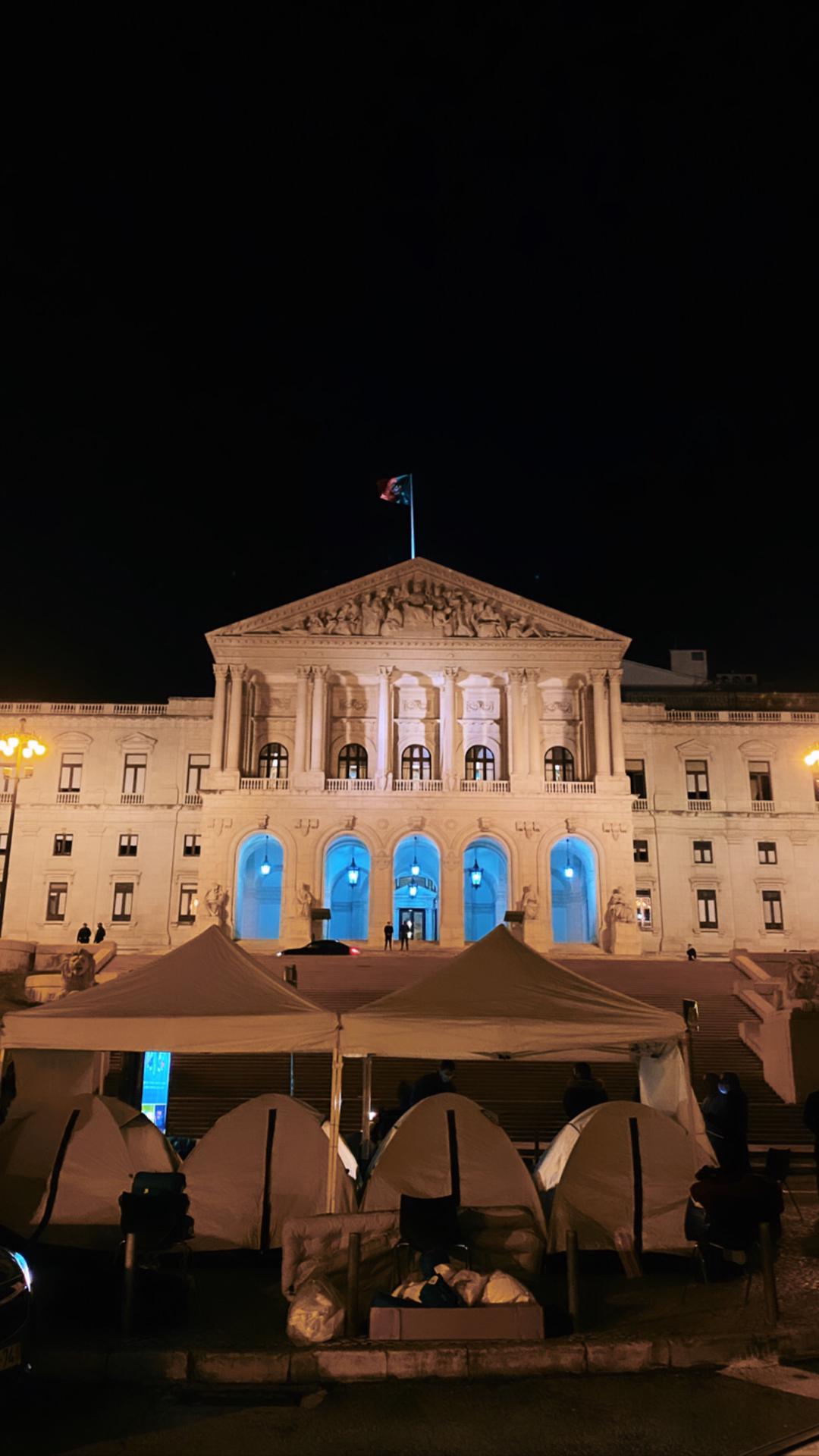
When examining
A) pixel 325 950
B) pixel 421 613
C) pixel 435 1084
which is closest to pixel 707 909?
pixel 421 613

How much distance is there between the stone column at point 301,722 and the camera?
44.8 meters

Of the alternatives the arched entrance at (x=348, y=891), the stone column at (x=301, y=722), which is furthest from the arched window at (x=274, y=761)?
the arched entrance at (x=348, y=891)

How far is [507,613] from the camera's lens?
153 feet

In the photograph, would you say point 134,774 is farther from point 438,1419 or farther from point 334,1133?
point 438,1419

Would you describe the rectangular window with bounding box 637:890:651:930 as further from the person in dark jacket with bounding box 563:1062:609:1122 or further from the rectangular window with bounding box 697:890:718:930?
the person in dark jacket with bounding box 563:1062:609:1122

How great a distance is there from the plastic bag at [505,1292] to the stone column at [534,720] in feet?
120

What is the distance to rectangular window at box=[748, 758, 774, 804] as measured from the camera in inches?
1923

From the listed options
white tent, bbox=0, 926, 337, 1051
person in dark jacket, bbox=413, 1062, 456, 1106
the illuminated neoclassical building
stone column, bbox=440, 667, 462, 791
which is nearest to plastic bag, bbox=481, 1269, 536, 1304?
white tent, bbox=0, 926, 337, 1051

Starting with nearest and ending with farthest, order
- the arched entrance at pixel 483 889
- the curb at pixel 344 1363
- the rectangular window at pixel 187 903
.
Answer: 1. the curb at pixel 344 1363
2. the arched entrance at pixel 483 889
3. the rectangular window at pixel 187 903

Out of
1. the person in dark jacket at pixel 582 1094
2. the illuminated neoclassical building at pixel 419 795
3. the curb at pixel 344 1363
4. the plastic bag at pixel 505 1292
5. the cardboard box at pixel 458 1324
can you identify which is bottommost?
the curb at pixel 344 1363

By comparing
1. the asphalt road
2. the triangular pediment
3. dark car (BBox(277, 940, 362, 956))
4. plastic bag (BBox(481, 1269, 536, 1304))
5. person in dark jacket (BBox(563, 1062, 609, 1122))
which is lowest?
the asphalt road

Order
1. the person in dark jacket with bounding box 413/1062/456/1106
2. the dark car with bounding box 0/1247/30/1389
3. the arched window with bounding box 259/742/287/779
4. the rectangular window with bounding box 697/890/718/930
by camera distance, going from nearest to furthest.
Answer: the dark car with bounding box 0/1247/30/1389
the person in dark jacket with bounding box 413/1062/456/1106
the rectangular window with bounding box 697/890/718/930
the arched window with bounding box 259/742/287/779

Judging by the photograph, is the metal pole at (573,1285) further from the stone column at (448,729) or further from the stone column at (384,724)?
the stone column at (384,724)

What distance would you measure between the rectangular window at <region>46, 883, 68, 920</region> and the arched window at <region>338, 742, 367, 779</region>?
12976 millimetres
